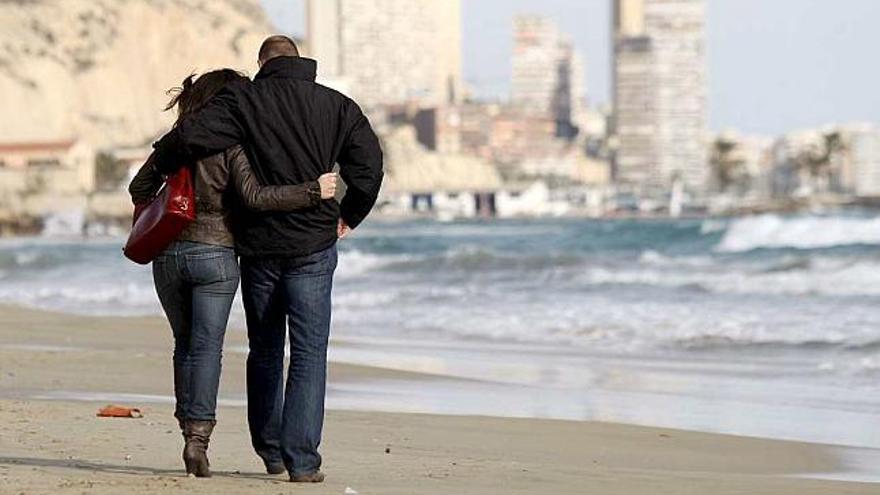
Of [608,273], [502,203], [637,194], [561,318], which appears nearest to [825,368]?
[561,318]

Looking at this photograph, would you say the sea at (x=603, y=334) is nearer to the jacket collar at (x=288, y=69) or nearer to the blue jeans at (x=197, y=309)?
the blue jeans at (x=197, y=309)

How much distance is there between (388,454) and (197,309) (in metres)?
1.40

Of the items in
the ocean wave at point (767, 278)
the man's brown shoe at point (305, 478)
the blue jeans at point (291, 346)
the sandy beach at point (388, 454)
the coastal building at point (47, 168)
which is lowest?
the coastal building at point (47, 168)

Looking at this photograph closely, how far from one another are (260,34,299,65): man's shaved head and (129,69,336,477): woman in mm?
118

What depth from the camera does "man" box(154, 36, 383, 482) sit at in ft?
18.9

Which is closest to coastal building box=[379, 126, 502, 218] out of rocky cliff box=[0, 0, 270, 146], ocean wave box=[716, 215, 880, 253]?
rocky cliff box=[0, 0, 270, 146]

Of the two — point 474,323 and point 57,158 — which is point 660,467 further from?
point 57,158

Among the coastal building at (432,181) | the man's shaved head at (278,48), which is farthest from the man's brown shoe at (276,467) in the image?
the coastal building at (432,181)

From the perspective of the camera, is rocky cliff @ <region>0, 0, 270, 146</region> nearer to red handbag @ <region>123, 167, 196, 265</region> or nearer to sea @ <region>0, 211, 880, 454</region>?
sea @ <region>0, 211, 880, 454</region>

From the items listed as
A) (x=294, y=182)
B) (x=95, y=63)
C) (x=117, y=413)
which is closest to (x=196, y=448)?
(x=294, y=182)

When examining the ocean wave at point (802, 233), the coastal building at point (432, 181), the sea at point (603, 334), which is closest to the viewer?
the sea at point (603, 334)

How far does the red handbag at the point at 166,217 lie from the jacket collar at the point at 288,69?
391mm

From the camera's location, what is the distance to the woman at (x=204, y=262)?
18.8ft

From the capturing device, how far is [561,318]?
17453mm
